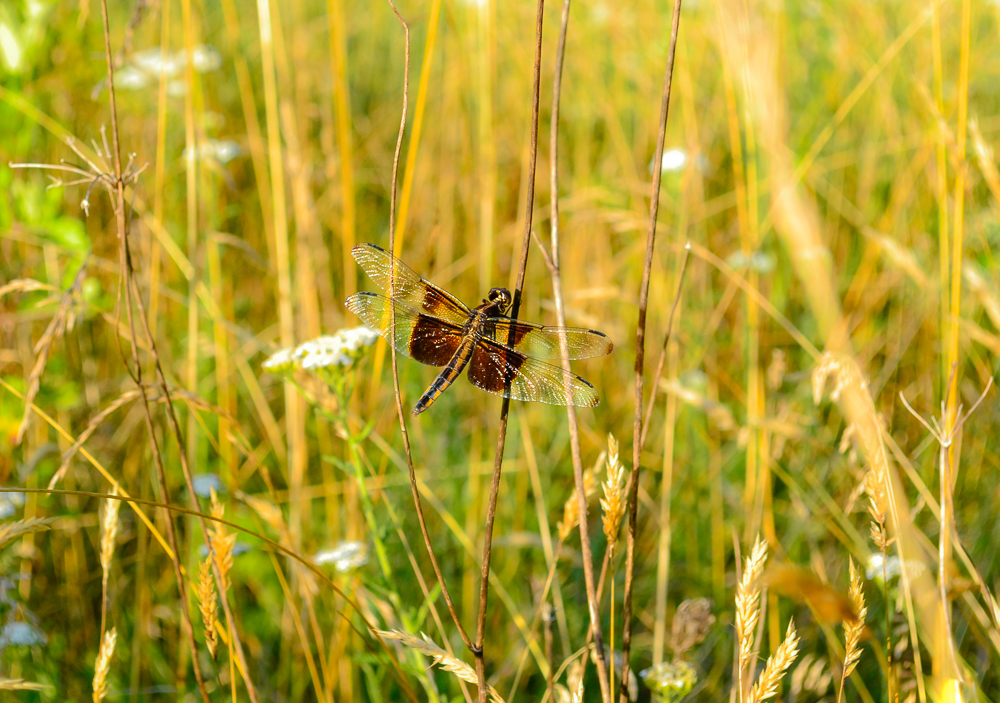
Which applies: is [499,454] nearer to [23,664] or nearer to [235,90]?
[23,664]

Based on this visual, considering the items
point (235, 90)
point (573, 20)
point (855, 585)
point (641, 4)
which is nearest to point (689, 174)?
point (855, 585)

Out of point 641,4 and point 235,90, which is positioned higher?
point 641,4

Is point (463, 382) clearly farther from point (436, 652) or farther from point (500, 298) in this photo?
point (436, 652)

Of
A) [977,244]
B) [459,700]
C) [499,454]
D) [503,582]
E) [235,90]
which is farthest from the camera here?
[235,90]

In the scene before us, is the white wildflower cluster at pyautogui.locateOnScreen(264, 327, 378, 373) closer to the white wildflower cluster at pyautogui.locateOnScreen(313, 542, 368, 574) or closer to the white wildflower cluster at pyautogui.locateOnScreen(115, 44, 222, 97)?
the white wildflower cluster at pyautogui.locateOnScreen(313, 542, 368, 574)

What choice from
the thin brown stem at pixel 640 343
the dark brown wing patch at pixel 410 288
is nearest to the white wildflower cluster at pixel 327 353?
the dark brown wing patch at pixel 410 288

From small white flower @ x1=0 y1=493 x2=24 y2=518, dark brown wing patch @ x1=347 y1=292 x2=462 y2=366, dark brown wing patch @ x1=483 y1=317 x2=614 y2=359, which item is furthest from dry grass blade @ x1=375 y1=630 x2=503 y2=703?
small white flower @ x1=0 y1=493 x2=24 y2=518

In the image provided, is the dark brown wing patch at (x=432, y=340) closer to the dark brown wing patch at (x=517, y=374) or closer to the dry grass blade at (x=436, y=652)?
the dark brown wing patch at (x=517, y=374)
